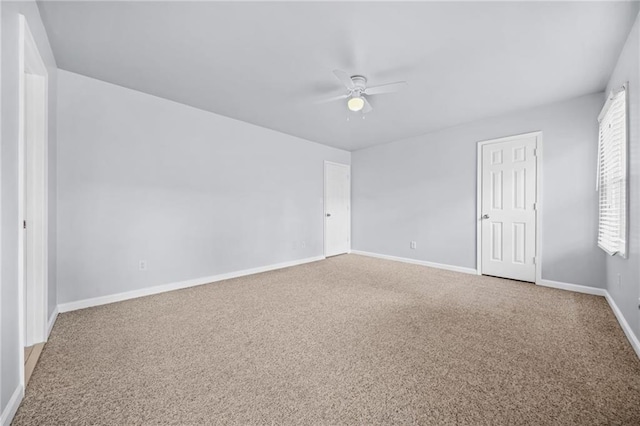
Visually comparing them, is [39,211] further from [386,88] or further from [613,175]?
[613,175]

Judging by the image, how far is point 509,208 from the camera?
3.93 meters

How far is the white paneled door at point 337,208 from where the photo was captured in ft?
18.7

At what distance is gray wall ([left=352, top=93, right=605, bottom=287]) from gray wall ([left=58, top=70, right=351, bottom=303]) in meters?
1.99

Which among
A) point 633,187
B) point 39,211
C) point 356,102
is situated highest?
point 356,102

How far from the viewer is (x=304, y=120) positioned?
4176mm

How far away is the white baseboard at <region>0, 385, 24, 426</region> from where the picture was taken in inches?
50.2

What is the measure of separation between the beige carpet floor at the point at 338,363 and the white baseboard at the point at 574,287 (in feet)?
0.50

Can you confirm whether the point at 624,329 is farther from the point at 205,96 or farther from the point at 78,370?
the point at 205,96

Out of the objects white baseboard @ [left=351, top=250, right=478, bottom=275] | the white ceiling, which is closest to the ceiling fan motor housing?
the white ceiling

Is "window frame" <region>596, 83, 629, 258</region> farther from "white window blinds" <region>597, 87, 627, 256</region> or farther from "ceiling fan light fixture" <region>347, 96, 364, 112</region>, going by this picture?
"ceiling fan light fixture" <region>347, 96, 364, 112</region>

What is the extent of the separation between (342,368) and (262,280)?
2396 mm

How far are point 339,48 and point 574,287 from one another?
13.3 feet

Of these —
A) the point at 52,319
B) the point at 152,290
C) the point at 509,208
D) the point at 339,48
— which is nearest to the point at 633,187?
the point at 509,208

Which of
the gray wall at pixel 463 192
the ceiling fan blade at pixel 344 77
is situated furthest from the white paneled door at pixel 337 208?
the ceiling fan blade at pixel 344 77
